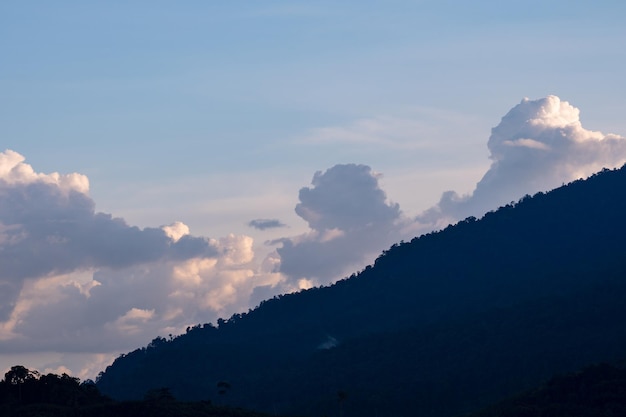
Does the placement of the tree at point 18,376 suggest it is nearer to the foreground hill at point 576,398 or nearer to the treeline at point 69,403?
the treeline at point 69,403

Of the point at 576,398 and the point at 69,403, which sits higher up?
the point at 69,403

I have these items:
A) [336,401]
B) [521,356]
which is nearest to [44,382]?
[336,401]

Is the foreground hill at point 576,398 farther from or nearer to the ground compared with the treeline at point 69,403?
nearer to the ground

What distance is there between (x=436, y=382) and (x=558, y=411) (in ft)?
175

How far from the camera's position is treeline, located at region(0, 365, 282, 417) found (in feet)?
413

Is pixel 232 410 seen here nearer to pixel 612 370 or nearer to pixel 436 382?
pixel 612 370

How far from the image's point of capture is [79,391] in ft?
469

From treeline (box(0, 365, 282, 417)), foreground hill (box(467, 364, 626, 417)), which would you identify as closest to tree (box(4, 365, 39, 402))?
treeline (box(0, 365, 282, 417))

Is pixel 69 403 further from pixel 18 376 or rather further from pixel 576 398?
pixel 576 398

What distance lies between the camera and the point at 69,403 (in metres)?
137

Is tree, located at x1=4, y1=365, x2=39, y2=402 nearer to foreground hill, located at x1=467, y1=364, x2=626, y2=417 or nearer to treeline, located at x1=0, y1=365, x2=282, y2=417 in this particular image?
treeline, located at x1=0, y1=365, x2=282, y2=417

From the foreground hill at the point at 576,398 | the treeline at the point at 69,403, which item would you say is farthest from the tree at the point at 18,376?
the foreground hill at the point at 576,398

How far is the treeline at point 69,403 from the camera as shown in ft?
413

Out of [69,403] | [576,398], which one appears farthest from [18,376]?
[576,398]
